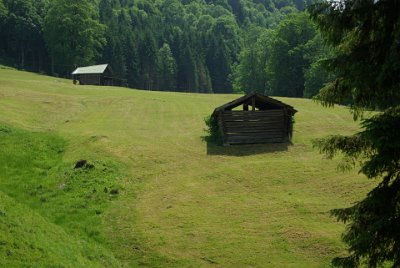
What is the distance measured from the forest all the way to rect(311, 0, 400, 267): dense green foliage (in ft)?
207

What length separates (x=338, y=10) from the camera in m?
9.31

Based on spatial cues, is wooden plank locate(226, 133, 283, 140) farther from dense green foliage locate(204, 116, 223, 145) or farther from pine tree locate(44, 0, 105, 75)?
pine tree locate(44, 0, 105, 75)

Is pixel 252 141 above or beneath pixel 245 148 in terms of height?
above

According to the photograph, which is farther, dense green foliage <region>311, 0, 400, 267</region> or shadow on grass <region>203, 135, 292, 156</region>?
shadow on grass <region>203, 135, 292, 156</region>

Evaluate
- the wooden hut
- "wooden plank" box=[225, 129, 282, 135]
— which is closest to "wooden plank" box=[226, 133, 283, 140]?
the wooden hut

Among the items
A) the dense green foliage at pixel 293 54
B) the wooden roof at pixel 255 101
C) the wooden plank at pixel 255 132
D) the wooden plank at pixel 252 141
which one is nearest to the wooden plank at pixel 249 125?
the wooden plank at pixel 255 132

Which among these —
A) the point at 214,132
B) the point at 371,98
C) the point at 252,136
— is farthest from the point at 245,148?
the point at 371,98

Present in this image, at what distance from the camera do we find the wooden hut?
35.1 meters

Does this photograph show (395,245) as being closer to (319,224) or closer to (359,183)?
(319,224)

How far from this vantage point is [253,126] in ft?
116

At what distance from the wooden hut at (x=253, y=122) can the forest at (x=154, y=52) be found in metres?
37.6

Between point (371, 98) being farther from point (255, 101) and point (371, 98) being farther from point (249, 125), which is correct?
point (255, 101)

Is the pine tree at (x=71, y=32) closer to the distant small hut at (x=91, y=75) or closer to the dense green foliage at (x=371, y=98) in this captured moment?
the distant small hut at (x=91, y=75)

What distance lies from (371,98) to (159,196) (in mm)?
16009
